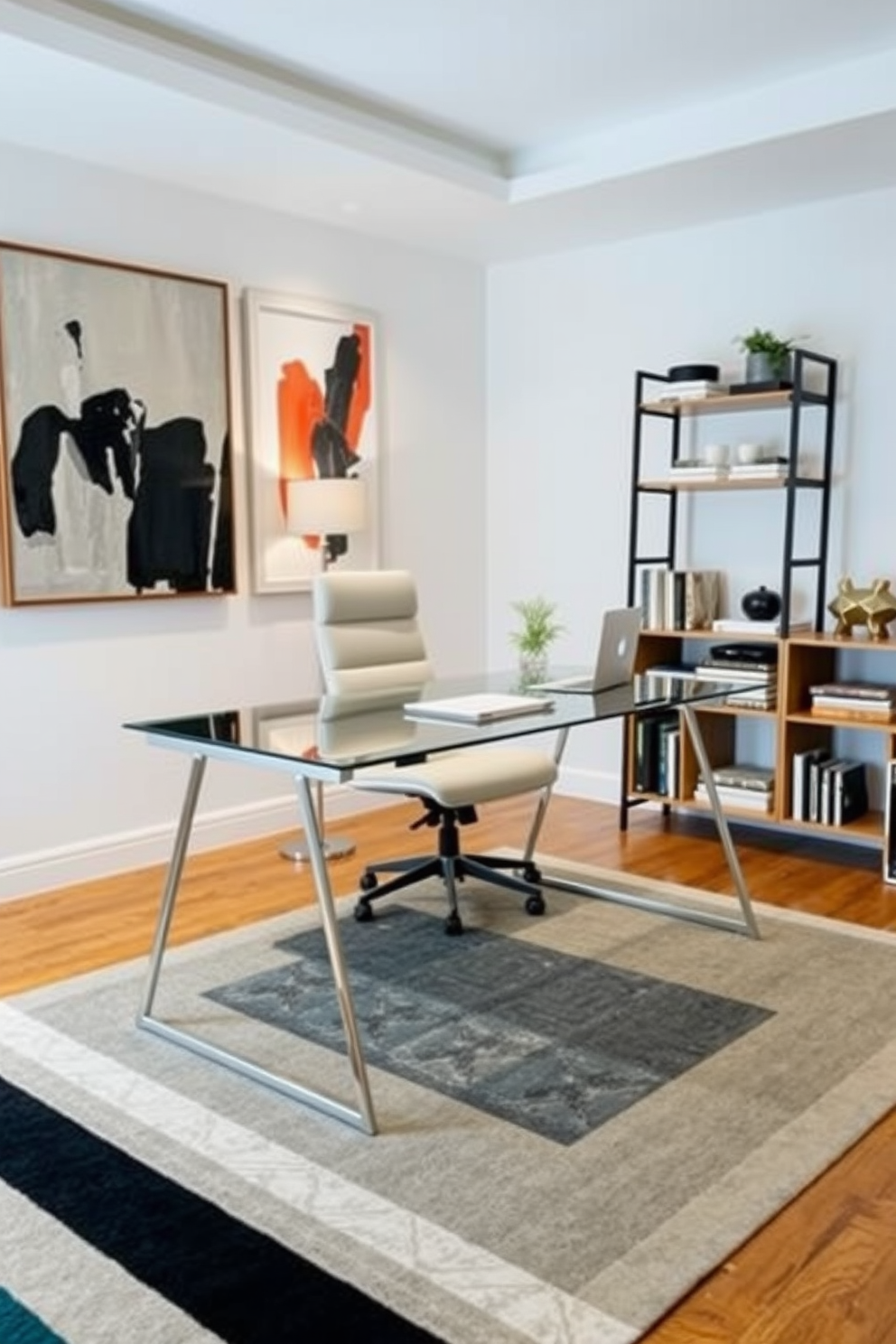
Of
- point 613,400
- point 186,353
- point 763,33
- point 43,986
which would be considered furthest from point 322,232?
point 43,986

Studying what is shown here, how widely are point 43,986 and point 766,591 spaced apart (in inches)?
112

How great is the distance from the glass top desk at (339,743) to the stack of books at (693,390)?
1.31m

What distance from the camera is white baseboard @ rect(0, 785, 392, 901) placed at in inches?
145

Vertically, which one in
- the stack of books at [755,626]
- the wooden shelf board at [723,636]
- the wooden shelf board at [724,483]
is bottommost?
the wooden shelf board at [723,636]

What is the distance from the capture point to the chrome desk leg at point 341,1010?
219 cm

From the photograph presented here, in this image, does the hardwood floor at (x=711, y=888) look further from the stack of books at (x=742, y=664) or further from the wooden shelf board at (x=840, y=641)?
the wooden shelf board at (x=840, y=641)

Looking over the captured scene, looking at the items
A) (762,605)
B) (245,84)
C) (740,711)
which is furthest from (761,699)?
(245,84)

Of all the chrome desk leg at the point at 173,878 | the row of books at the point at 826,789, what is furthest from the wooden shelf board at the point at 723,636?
the chrome desk leg at the point at 173,878

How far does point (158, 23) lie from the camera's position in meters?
3.01

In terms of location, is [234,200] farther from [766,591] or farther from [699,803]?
[699,803]

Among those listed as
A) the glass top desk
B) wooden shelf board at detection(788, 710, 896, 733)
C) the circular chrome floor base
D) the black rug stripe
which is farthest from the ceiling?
the black rug stripe

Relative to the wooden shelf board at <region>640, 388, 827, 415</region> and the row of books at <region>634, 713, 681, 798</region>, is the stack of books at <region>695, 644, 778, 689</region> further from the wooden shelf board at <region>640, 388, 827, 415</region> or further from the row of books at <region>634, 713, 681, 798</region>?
the wooden shelf board at <region>640, 388, 827, 415</region>

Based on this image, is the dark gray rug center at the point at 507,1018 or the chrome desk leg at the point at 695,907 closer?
the dark gray rug center at the point at 507,1018

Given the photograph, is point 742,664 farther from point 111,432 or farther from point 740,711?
point 111,432
